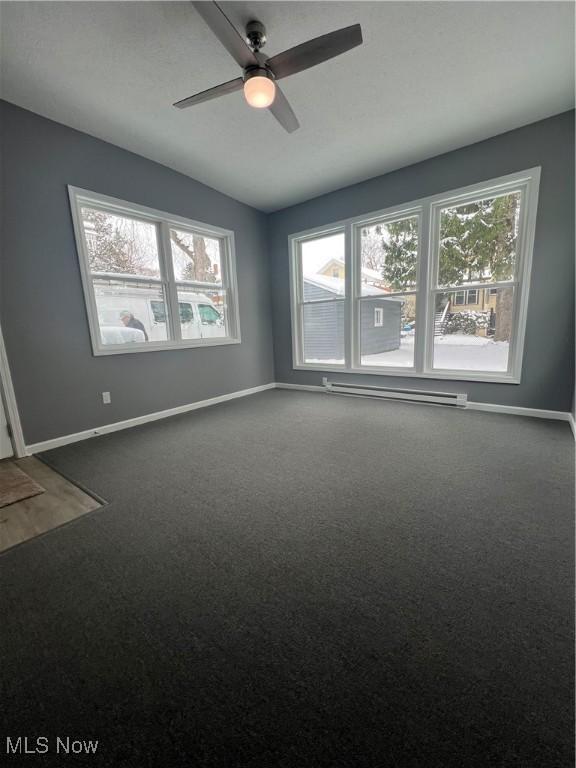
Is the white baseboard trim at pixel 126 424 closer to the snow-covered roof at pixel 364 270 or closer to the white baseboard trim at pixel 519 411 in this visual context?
the snow-covered roof at pixel 364 270

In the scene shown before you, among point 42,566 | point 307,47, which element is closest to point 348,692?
point 42,566

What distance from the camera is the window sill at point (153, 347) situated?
126 inches

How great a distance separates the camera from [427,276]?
3740 millimetres

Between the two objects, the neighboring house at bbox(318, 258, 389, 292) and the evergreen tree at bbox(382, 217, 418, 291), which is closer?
the evergreen tree at bbox(382, 217, 418, 291)

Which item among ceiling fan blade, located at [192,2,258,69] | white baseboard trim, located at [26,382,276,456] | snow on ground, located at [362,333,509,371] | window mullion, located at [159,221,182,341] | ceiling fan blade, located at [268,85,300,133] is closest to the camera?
ceiling fan blade, located at [192,2,258,69]

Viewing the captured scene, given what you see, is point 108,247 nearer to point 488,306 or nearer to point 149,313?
point 149,313

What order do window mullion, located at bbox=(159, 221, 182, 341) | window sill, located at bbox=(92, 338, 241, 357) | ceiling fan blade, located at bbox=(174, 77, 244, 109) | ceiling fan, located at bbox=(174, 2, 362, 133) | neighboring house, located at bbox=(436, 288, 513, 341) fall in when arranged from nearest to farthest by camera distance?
1. ceiling fan, located at bbox=(174, 2, 362, 133)
2. ceiling fan blade, located at bbox=(174, 77, 244, 109)
3. window sill, located at bbox=(92, 338, 241, 357)
4. neighboring house, located at bbox=(436, 288, 513, 341)
5. window mullion, located at bbox=(159, 221, 182, 341)

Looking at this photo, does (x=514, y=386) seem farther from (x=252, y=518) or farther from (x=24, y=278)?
(x=24, y=278)

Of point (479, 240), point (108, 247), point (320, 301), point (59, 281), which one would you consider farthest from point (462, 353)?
point (59, 281)

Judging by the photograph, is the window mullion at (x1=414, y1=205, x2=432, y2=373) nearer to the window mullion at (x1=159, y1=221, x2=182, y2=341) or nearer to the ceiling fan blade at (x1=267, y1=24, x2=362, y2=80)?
the ceiling fan blade at (x1=267, y1=24, x2=362, y2=80)

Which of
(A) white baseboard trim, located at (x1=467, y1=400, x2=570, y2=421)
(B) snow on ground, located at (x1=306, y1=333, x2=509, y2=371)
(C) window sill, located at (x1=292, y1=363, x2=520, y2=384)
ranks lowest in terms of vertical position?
(A) white baseboard trim, located at (x1=467, y1=400, x2=570, y2=421)

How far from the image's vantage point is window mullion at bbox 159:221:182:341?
144 inches

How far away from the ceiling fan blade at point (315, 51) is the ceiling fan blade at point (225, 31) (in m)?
0.14

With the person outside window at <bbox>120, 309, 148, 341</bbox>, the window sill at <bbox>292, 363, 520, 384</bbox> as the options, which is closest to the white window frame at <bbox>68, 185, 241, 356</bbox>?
the person outside window at <bbox>120, 309, 148, 341</bbox>
